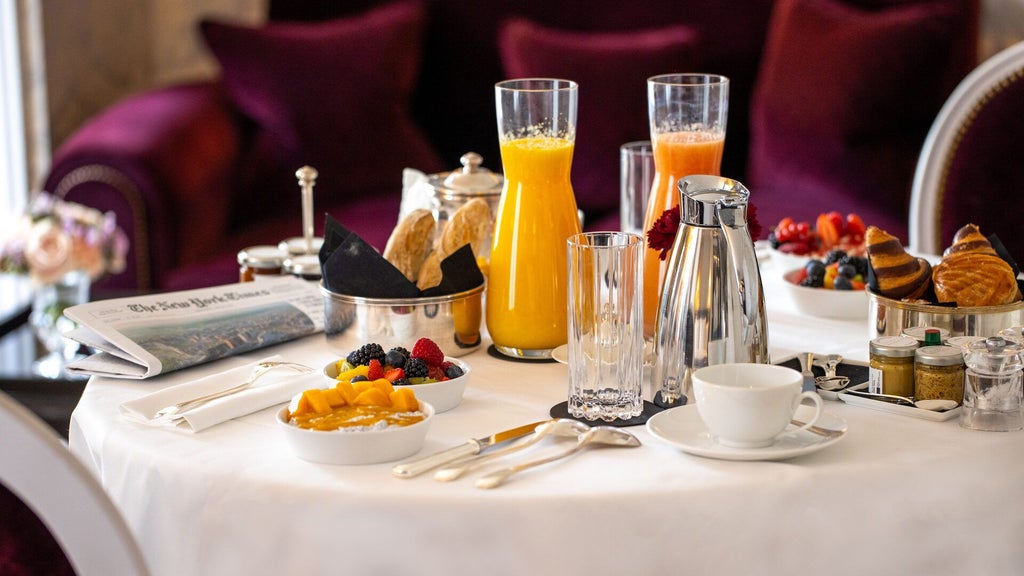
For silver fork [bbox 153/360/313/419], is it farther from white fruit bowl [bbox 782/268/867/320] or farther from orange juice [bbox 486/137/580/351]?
white fruit bowl [bbox 782/268/867/320]

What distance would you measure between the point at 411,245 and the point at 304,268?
0.89ft

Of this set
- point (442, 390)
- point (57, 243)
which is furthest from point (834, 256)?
point (57, 243)

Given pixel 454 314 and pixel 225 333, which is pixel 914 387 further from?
pixel 225 333

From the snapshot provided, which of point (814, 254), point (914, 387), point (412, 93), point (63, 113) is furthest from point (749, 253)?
point (63, 113)

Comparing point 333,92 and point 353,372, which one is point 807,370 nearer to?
point 353,372

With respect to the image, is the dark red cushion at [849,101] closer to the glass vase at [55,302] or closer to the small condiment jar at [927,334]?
the glass vase at [55,302]

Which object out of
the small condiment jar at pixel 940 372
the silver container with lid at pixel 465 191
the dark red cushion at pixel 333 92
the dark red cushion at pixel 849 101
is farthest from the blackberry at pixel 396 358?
the dark red cushion at pixel 333 92

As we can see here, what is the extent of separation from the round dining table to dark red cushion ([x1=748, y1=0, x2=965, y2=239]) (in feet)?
6.30

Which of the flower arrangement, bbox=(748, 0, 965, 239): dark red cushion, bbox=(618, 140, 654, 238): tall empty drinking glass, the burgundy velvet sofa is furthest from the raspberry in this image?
bbox=(748, 0, 965, 239): dark red cushion

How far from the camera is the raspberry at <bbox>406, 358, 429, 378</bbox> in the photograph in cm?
118

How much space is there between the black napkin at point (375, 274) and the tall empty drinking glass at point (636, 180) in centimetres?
37

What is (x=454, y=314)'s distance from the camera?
1364 mm

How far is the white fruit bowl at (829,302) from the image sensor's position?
5.00ft

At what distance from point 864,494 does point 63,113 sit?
3.09 metres
